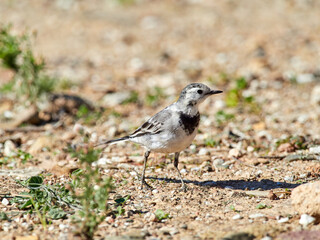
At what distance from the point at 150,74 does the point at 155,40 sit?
6.85ft

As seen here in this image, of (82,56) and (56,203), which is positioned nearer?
(56,203)

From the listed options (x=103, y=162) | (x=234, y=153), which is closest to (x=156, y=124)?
(x=103, y=162)

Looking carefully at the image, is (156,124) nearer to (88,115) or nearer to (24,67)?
(88,115)

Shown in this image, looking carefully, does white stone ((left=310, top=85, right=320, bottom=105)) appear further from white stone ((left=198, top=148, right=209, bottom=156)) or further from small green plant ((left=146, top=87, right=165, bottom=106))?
white stone ((left=198, top=148, right=209, bottom=156))

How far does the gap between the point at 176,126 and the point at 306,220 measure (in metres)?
1.98

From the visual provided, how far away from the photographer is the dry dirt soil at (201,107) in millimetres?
4945

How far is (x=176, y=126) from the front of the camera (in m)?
5.78

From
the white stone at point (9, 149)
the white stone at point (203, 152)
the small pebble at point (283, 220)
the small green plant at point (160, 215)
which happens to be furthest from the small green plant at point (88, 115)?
the small pebble at point (283, 220)

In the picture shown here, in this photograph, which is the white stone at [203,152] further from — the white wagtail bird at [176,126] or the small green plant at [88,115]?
the small green plant at [88,115]

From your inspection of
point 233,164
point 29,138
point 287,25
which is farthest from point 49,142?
point 287,25

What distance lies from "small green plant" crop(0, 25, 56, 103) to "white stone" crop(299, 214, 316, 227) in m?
6.02

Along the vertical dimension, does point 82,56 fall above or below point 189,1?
below

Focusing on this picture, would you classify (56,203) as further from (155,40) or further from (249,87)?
(155,40)

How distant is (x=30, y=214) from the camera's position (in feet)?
16.1
